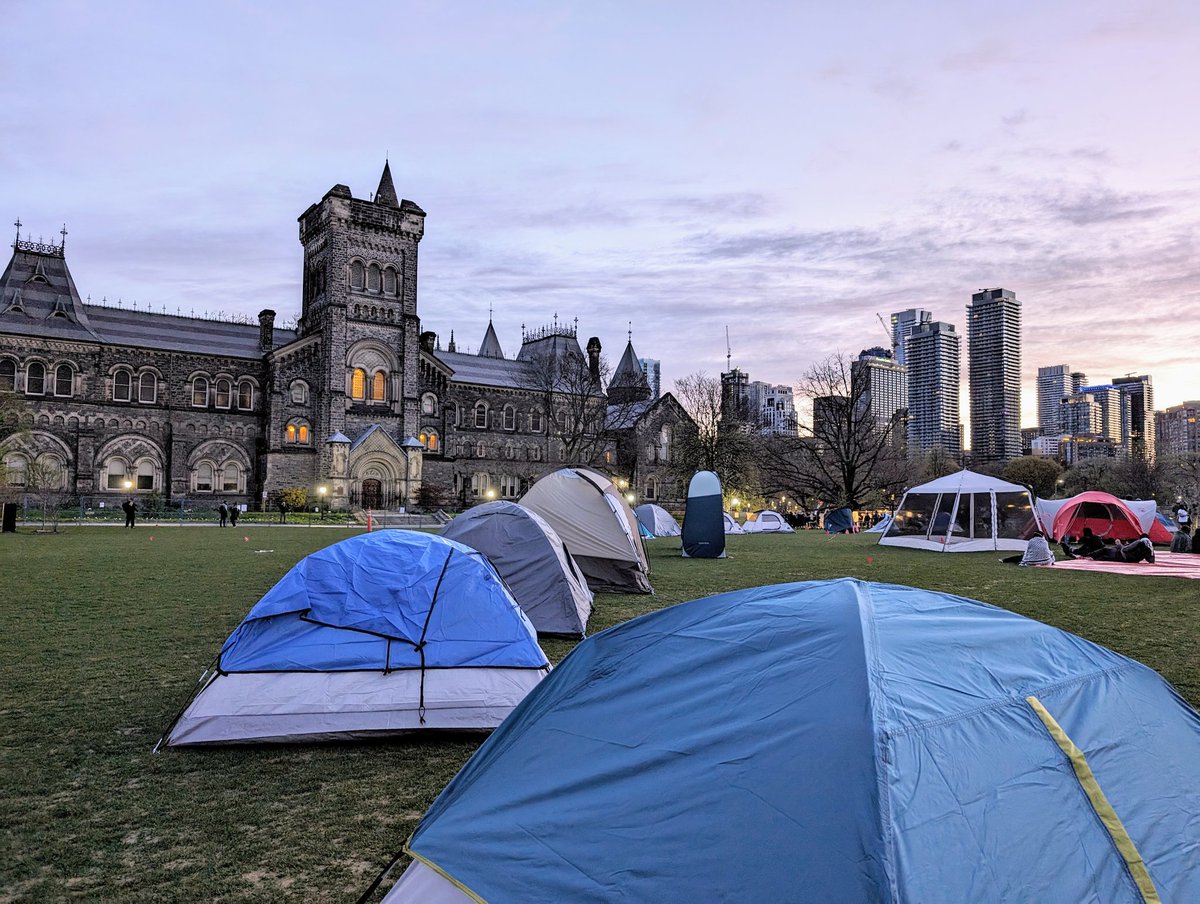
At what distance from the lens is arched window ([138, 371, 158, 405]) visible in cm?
4828

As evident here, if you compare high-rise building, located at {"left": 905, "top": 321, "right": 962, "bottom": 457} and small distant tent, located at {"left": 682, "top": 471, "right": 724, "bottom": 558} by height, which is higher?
high-rise building, located at {"left": 905, "top": 321, "right": 962, "bottom": 457}

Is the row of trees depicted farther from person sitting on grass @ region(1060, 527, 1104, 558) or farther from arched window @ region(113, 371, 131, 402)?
arched window @ region(113, 371, 131, 402)

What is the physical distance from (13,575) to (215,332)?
138 ft

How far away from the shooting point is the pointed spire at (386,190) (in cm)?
5391

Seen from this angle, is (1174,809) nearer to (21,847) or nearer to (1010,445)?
(21,847)

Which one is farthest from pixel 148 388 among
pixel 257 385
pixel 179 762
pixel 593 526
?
pixel 179 762

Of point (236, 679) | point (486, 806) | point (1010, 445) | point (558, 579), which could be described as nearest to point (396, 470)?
point (558, 579)

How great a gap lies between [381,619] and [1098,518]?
25248 mm

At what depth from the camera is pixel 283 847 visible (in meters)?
4.15

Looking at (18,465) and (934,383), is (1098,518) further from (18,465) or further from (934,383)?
(934,383)

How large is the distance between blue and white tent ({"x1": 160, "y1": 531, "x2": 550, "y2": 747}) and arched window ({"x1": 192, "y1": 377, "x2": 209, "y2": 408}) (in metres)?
49.2

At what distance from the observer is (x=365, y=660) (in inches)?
228

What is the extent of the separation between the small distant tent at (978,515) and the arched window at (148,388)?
45870mm

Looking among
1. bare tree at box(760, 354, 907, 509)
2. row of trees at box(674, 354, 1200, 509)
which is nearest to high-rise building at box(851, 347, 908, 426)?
row of trees at box(674, 354, 1200, 509)
